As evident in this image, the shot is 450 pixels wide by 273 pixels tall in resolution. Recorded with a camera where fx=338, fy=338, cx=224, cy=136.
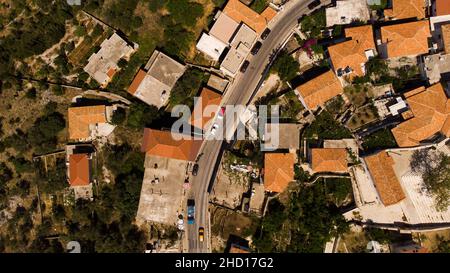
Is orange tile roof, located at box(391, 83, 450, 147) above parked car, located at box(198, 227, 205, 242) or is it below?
above

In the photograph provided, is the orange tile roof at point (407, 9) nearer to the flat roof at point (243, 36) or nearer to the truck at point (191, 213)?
the flat roof at point (243, 36)

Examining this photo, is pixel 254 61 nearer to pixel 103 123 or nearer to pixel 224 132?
pixel 224 132

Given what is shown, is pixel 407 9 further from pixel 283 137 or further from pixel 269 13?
pixel 283 137

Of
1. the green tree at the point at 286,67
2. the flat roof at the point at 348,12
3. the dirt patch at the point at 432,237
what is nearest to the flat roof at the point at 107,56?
the green tree at the point at 286,67

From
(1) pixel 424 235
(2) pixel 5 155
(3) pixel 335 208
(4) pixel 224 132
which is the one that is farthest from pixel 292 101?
(2) pixel 5 155

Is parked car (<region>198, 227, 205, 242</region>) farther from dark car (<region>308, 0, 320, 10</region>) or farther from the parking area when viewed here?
dark car (<region>308, 0, 320, 10</region>)

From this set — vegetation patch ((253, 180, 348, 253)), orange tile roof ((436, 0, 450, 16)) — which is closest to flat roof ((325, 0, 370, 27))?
orange tile roof ((436, 0, 450, 16))

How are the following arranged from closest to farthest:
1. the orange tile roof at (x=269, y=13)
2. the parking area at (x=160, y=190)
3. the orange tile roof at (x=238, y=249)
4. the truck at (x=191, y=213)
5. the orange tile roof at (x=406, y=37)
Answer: the orange tile roof at (x=406, y=37) < the orange tile roof at (x=238, y=249) < the parking area at (x=160, y=190) < the orange tile roof at (x=269, y=13) < the truck at (x=191, y=213)

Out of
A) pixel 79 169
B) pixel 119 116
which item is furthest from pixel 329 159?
pixel 79 169
